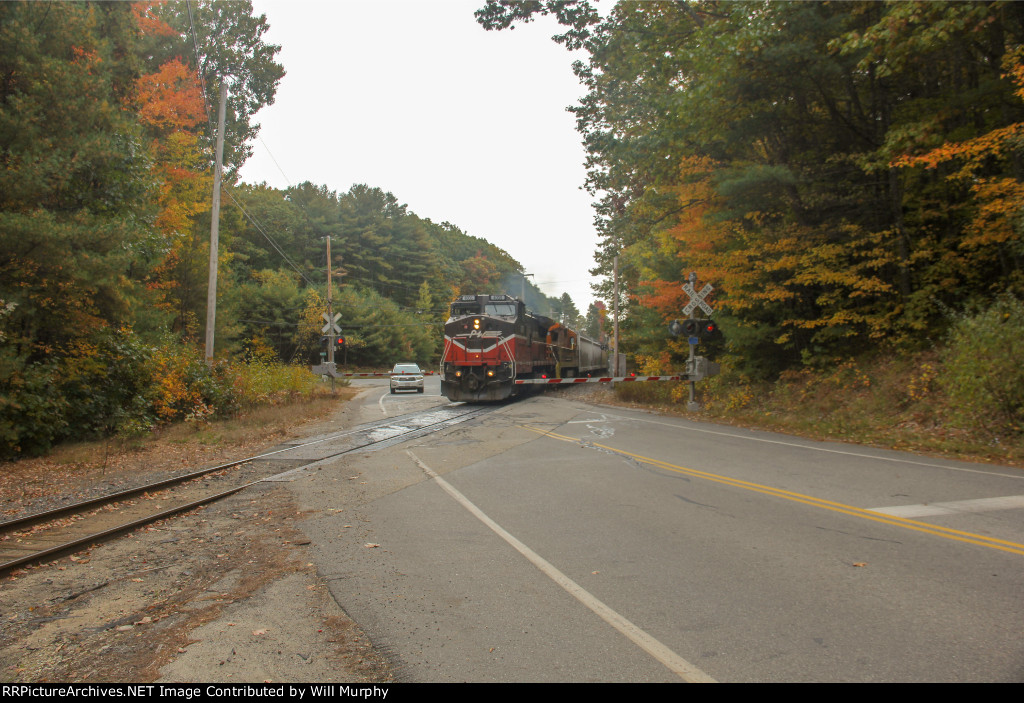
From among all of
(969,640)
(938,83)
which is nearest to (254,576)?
(969,640)

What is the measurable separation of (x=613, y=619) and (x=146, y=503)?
275 inches

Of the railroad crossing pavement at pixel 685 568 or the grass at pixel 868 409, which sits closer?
the railroad crossing pavement at pixel 685 568

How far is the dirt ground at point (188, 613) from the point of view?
3.57 m

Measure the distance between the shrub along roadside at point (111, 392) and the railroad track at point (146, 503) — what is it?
4.22 meters

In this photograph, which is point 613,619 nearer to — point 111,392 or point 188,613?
point 188,613

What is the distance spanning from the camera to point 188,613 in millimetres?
Answer: 4477

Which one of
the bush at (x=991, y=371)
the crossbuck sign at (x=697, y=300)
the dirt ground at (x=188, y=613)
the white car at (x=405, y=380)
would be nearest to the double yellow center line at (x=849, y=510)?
the dirt ground at (x=188, y=613)

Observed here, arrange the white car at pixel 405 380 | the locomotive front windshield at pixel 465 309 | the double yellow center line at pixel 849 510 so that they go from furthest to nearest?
1. the white car at pixel 405 380
2. the locomotive front windshield at pixel 465 309
3. the double yellow center line at pixel 849 510

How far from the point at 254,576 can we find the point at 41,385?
32.7 ft

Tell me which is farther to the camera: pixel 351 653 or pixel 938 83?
pixel 938 83

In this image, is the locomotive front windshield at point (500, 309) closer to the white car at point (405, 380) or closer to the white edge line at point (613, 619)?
the white car at point (405, 380)

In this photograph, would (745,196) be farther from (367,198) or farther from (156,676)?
(367,198)

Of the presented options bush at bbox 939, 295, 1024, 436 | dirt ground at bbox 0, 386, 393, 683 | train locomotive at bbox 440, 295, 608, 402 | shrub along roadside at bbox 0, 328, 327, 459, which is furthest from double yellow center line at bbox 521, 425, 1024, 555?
train locomotive at bbox 440, 295, 608, 402

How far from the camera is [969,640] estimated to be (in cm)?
368
